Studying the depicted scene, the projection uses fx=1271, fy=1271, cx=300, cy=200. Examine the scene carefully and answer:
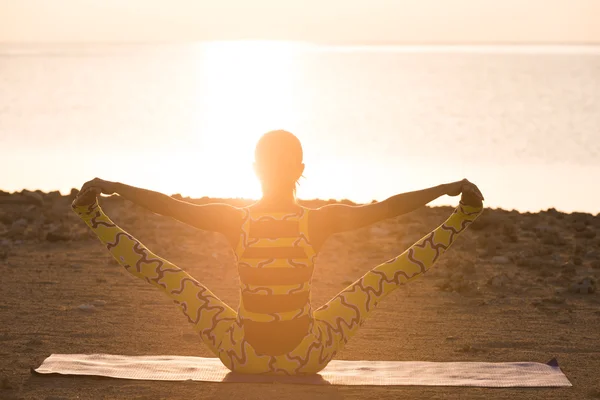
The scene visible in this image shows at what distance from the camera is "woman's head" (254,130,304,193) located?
872 cm

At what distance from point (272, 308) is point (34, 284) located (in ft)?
17.2

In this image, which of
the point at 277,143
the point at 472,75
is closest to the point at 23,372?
the point at 277,143

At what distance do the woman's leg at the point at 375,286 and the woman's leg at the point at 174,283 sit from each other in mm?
705

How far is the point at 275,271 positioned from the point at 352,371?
1403 millimetres

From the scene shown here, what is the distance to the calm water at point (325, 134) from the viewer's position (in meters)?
27.0

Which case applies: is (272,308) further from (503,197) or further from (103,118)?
(103,118)

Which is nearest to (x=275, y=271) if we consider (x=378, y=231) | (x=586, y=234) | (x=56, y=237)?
(x=56, y=237)

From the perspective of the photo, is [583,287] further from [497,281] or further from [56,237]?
[56,237]

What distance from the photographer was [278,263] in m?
8.83

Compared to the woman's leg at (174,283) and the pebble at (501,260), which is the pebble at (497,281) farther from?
the woman's leg at (174,283)

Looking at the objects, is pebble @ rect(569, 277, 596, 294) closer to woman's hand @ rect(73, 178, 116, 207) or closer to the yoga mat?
the yoga mat

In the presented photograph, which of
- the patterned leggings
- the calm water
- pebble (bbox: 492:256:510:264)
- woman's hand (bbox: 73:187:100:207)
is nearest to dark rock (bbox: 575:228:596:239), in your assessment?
pebble (bbox: 492:256:510:264)

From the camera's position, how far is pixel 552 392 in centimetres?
941

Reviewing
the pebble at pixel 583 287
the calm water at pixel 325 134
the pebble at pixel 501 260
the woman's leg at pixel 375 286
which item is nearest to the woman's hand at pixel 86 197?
the woman's leg at pixel 375 286
